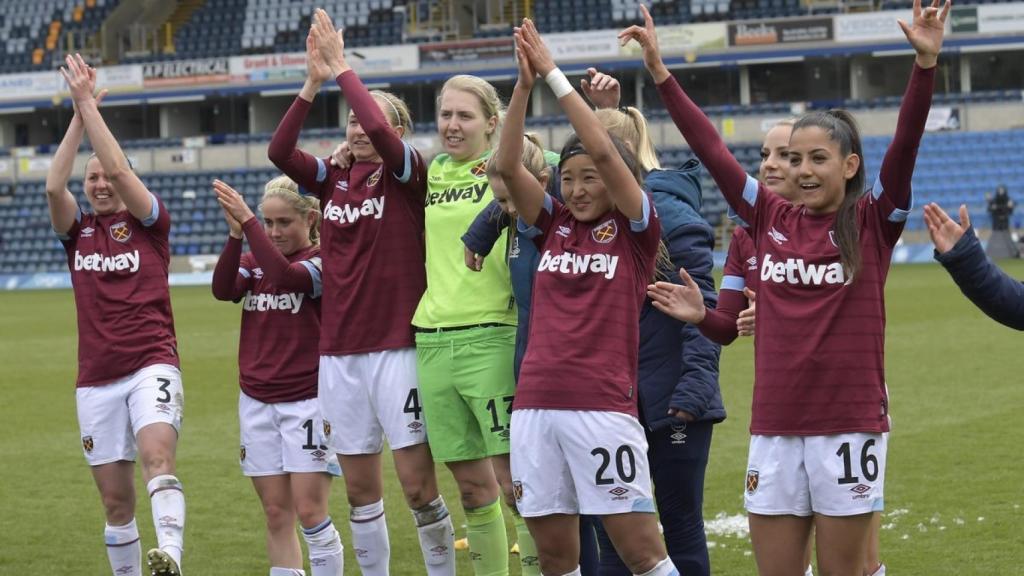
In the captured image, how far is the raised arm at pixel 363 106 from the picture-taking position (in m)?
5.71

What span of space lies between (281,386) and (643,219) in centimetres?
216

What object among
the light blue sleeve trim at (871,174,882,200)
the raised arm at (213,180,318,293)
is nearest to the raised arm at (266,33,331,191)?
the raised arm at (213,180,318,293)

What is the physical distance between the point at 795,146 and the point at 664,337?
1.10 meters

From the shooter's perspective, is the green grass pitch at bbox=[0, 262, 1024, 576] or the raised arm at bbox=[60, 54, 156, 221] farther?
the green grass pitch at bbox=[0, 262, 1024, 576]

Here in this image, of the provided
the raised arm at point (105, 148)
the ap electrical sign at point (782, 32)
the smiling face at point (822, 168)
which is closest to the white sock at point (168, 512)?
the raised arm at point (105, 148)

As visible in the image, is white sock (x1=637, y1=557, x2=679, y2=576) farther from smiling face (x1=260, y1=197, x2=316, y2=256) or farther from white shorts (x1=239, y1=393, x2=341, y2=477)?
smiling face (x1=260, y1=197, x2=316, y2=256)

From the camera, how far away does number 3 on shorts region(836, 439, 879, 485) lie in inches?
174

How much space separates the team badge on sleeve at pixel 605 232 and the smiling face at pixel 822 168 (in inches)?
27.2

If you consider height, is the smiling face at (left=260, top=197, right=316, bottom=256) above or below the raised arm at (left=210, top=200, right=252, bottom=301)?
above

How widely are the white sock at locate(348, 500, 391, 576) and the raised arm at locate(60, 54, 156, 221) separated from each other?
1.72 meters

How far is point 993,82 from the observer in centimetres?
3966

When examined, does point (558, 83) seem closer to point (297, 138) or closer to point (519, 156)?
point (519, 156)

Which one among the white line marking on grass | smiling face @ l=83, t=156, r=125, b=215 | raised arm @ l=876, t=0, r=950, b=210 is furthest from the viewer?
the white line marking on grass

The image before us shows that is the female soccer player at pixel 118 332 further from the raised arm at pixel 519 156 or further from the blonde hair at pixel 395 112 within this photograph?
the raised arm at pixel 519 156
